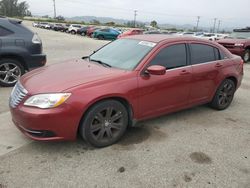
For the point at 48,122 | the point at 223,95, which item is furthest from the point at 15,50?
the point at 223,95

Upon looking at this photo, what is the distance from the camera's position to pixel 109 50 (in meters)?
4.54

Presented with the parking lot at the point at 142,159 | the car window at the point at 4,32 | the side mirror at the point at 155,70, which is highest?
the car window at the point at 4,32

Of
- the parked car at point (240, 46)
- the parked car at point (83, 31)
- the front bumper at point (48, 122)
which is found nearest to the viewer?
the front bumper at point (48, 122)

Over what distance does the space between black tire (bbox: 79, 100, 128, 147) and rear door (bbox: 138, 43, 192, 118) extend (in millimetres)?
371

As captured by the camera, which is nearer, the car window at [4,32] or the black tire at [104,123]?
the black tire at [104,123]

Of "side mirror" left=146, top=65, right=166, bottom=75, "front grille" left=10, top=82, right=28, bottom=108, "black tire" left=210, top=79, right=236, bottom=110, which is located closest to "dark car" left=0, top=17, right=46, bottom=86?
"front grille" left=10, top=82, right=28, bottom=108

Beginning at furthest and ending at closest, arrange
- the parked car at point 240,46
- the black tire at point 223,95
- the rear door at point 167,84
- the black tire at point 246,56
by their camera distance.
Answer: the black tire at point 246,56 < the parked car at point 240,46 < the black tire at point 223,95 < the rear door at point 167,84

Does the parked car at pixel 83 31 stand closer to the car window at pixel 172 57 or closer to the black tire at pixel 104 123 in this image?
the car window at pixel 172 57

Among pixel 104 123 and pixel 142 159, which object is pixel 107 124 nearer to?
pixel 104 123

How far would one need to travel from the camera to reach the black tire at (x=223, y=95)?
5090 millimetres

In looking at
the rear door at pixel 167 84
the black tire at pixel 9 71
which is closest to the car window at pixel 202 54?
the rear door at pixel 167 84

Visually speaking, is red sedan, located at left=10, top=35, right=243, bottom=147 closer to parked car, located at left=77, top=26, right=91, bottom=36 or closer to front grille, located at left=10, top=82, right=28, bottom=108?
front grille, located at left=10, top=82, right=28, bottom=108

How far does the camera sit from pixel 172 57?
418cm

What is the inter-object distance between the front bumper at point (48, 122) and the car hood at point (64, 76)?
27 cm
